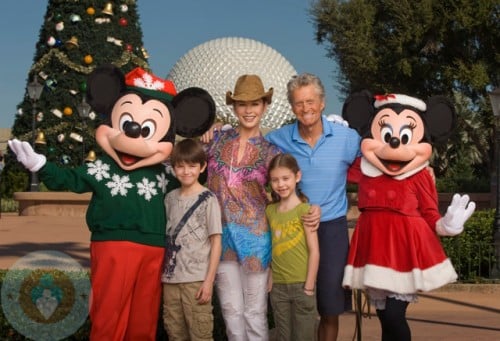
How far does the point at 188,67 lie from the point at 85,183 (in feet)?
136

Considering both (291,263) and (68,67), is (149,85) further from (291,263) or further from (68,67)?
(68,67)

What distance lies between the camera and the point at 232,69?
4491 centimetres

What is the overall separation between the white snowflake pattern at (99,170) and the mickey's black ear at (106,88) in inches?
13.7

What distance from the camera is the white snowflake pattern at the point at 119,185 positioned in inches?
191

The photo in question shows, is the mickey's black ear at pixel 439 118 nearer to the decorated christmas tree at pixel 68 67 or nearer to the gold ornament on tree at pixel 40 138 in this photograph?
the decorated christmas tree at pixel 68 67

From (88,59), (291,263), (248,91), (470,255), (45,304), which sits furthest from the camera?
(88,59)

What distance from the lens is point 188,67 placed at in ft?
150

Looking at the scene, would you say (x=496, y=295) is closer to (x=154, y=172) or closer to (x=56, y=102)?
(x=154, y=172)

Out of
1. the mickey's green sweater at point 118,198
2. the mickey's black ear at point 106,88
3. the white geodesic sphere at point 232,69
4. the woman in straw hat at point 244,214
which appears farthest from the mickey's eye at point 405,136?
the white geodesic sphere at point 232,69

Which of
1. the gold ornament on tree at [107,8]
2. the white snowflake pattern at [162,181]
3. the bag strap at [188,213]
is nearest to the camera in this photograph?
the bag strap at [188,213]

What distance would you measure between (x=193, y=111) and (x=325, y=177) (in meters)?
0.98

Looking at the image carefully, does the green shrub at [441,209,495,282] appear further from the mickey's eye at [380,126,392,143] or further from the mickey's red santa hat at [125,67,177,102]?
the mickey's red santa hat at [125,67,177,102]

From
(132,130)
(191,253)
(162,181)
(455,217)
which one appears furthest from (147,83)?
(455,217)

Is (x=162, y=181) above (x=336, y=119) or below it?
below
